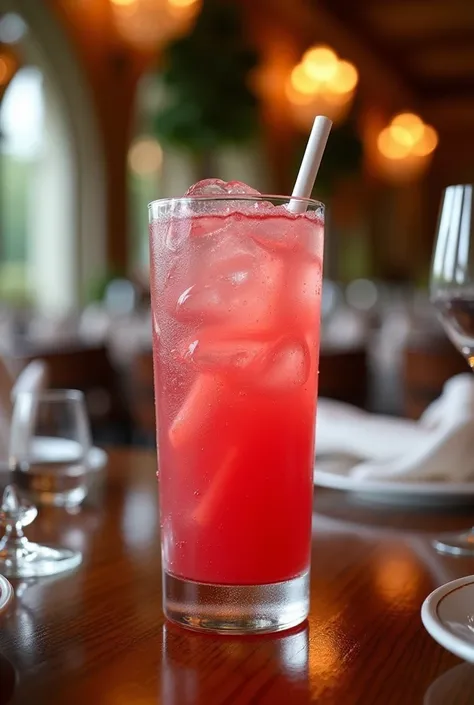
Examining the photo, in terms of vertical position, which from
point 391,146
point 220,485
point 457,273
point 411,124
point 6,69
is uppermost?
point 411,124

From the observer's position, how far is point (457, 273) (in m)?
0.94

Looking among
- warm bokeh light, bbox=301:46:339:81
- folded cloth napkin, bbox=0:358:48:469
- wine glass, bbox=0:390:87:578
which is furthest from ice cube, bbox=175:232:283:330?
warm bokeh light, bbox=301:46:339:81

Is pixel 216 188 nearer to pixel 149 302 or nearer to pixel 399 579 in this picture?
pixel 399 579

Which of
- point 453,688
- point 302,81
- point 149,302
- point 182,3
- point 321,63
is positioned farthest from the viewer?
point 302,81

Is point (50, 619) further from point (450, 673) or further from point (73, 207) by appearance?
point (73, 207)

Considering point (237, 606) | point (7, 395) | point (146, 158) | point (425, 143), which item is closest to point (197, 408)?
point (237, 606)

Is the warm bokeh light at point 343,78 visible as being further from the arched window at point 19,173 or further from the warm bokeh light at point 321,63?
the arched window at point 19,173

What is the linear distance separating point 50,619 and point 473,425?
562 millimetres

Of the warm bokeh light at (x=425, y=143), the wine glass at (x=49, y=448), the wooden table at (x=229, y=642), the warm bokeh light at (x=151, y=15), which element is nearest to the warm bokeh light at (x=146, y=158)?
the warm bokeh light at (x=425, y=143)

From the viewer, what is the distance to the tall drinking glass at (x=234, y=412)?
0.67 metres

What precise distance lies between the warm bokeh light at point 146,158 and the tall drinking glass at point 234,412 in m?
9.59

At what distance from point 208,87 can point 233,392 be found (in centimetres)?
715

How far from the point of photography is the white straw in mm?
676

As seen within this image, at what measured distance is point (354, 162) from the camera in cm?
1092
